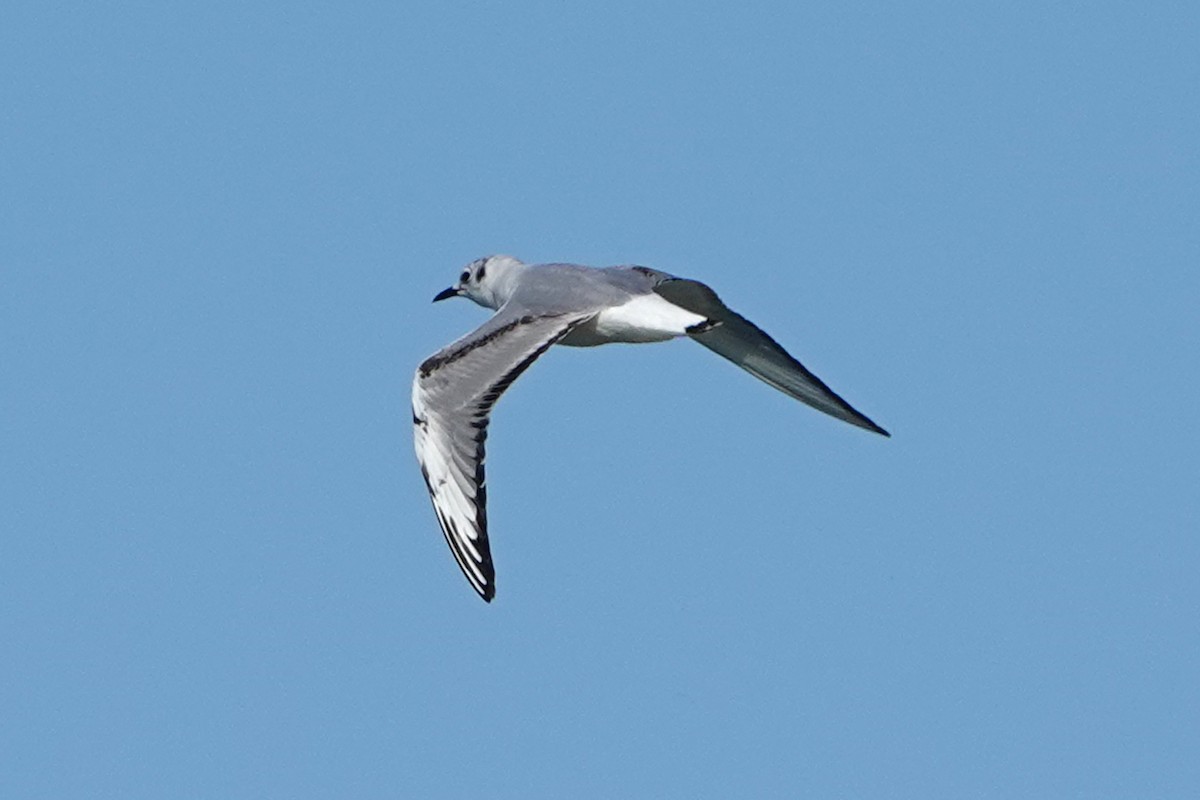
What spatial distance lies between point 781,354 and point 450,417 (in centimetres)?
314

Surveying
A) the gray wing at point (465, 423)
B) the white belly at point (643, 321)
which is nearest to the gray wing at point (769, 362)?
the white belly at point (643, 321)

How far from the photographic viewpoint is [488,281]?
1711 cm

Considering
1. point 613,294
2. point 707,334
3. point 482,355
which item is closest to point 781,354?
point 707,334

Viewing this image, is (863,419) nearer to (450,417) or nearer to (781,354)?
(781,354)

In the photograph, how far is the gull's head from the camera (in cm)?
1647

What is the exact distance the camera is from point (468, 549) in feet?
43.7

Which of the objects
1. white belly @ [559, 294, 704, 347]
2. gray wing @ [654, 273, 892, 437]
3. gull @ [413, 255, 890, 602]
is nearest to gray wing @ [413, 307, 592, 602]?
Result: gull @ [413, 255, 890, 602]

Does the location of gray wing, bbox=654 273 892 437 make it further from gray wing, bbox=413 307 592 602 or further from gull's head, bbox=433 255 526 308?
gray wing, bbox=413 307 592 602

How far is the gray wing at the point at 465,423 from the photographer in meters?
13.3

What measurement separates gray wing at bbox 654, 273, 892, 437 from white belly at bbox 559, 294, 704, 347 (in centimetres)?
71

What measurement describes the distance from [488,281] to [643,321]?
291cm

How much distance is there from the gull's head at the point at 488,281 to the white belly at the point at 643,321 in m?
1.42

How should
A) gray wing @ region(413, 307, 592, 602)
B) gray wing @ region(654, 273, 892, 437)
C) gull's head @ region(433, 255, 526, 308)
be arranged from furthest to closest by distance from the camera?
gull's head @ region(433, 255, 526, 308)
gray wing @ region(654, 273, 892, 437)
gray wing @ region(413, 307, 592, 602)

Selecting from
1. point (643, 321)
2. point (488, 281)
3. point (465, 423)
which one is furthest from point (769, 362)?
point (465, 423)
